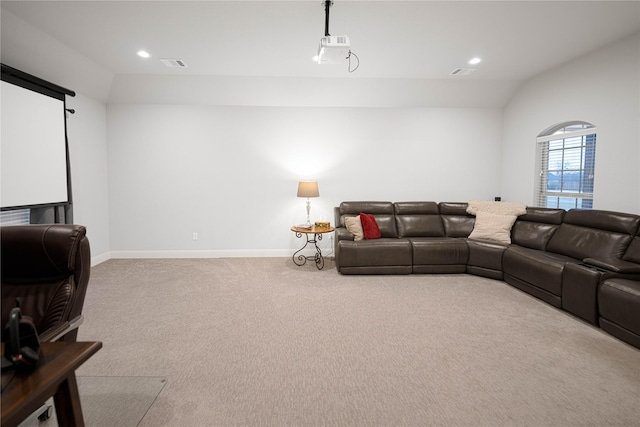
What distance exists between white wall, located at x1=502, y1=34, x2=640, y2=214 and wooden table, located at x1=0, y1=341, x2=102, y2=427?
4971 mm

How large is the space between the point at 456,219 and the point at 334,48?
338 cm

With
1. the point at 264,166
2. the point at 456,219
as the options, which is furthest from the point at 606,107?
the point at 264,166

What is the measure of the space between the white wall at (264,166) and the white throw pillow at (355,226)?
2.58 feet

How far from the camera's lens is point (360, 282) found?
4.18 metres

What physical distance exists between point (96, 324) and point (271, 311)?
1.57 meters

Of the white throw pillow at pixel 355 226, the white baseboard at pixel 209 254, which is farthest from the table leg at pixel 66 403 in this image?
the white baseboard at pixel 209 254

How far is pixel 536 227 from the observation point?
4316mm

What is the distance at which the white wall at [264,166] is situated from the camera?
209 inches

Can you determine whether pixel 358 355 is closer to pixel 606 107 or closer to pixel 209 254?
pixel 209 254

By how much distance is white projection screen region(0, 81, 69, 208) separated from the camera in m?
3.18

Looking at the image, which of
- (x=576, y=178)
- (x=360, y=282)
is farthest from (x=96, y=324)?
(x=576, y=178)

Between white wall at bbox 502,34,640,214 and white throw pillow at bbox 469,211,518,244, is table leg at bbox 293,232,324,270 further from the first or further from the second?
Answer: white wall at bbox 502,34,640,214

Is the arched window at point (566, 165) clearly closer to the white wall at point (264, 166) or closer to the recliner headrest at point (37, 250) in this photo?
the white wall at point (264, 166)

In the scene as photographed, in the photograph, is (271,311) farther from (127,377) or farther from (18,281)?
(18,281)
